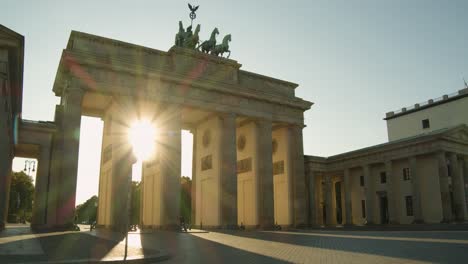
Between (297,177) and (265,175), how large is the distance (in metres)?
4.71

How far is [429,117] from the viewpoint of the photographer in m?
62.2

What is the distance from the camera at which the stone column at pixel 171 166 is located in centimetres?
3622

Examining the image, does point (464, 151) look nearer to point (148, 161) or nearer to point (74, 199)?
point (148, 161)

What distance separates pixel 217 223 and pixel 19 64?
24.8 m

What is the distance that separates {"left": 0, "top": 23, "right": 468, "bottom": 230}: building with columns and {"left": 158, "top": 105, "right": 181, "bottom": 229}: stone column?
94 millimetres

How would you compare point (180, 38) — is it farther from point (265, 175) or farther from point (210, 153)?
point (265, 175)

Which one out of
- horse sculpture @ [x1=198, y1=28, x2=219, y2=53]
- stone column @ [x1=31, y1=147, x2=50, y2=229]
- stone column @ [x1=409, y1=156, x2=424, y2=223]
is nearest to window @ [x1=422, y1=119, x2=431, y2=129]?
stone column @ [x1=409, y1=156, x2=424, y2=223]

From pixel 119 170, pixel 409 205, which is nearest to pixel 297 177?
pixel 409 205

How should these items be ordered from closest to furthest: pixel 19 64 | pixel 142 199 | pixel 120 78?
pixel 19 64
pixel 120 78
pixel 142 199

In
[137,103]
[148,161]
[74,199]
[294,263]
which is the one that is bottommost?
[294,263]

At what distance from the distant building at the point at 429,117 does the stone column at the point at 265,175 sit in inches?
1147

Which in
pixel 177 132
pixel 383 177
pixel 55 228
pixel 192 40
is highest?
pixel 192 40

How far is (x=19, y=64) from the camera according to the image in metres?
20.3

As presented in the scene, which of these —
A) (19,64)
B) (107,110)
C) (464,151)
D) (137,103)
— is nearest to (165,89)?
(137,103)
